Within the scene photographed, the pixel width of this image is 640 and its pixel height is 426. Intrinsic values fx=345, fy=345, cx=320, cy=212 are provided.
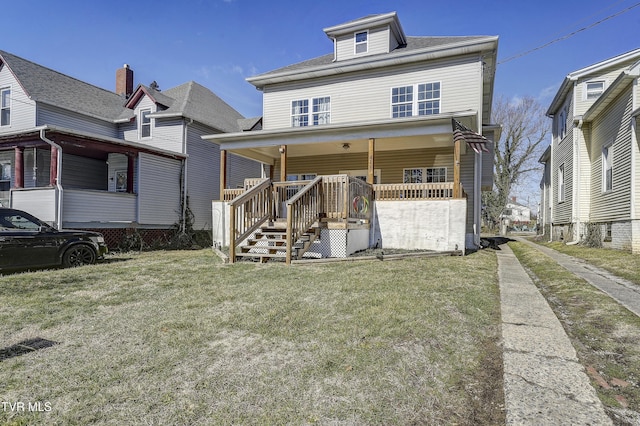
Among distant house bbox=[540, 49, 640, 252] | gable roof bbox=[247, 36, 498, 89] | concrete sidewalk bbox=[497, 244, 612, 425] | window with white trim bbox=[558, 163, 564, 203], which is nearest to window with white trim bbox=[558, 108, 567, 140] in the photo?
distant house bbox=[540, 49, 640, 252]

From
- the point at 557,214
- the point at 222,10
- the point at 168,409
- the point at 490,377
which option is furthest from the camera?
the point at 557,214

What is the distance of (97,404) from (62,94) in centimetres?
1957

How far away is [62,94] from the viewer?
664 inches

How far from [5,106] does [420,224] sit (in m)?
19.7

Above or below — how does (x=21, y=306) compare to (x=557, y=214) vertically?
below

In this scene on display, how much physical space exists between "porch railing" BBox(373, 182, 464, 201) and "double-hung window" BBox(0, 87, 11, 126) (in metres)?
17.7

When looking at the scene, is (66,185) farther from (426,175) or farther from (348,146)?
(426,175)

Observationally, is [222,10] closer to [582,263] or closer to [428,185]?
[428,185]

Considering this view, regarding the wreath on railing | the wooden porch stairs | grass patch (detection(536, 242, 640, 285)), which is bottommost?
grass patch (detection(536, 242, 640, 285))

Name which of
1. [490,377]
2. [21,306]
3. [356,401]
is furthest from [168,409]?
[21,306]

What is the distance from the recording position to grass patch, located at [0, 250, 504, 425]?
2273 mm

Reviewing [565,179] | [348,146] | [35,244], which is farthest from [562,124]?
[35,244]

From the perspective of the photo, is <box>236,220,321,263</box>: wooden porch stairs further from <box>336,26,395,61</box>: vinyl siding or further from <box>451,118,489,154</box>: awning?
<box>336,26,395,61</box>: vinyl siding

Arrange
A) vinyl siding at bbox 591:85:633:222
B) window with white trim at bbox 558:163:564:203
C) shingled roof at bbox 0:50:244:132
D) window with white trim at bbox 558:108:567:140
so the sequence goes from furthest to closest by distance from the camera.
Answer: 1. window with white trim at bbox 558:163:564:203
2. window with white trim at bbox 558:108:567:140
3. shingled roof at bbox 0:50:244:132
4. vinyl siding at bbox 591:85:633:222
